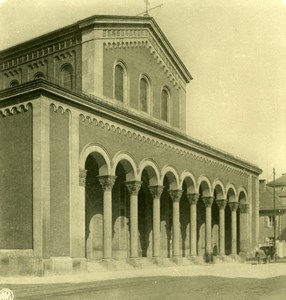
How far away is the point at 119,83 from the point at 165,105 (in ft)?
18.4

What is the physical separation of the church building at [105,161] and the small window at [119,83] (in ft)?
0.18

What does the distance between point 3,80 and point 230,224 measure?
21198mm

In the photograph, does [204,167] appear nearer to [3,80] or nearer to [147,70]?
[147,70]

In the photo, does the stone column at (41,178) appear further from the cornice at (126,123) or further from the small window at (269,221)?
the small window at (269,221)

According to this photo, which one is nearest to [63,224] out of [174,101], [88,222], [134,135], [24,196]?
[24,196]

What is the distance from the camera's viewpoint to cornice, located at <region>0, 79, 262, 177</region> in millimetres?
21125

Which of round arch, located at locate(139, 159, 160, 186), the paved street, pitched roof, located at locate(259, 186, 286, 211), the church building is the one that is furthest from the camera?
pitched roof, located at locate(259, 186, 286, 211)

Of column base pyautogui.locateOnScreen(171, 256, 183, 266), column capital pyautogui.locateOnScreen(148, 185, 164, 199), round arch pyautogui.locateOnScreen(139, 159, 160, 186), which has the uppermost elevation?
round arch pyautogui.locateOnScreen(139, 159, 160, 186)

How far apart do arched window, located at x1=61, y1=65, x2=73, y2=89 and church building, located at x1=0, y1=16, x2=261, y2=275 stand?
0.08 meters

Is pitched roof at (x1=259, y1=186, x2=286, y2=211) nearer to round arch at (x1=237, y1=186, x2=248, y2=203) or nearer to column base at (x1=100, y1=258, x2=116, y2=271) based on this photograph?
round arch at (x1=237, y1=186, x2=248, y2=203)

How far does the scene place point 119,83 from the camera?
2853 centimetres

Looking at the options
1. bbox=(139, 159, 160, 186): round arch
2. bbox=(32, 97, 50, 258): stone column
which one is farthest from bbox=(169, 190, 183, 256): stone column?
bbox=(32, 97, 50, 258): stone column

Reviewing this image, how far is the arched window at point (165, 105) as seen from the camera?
3297 cm

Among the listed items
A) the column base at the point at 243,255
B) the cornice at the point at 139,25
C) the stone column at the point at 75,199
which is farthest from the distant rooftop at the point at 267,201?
the stone column at the point at 75,199
